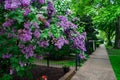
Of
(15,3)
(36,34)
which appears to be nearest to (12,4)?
(15,3)

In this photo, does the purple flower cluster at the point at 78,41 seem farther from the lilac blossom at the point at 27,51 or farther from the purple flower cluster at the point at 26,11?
the purple flower cluster at the point at 26,11

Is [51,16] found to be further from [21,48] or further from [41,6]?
[21,48]

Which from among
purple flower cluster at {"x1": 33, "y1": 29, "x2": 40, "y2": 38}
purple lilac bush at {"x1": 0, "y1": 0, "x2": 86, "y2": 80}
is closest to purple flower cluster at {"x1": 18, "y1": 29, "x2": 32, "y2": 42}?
purple lilac bush at {"x1": 0, "y1": 0, "x2": 86, "y2": 80}

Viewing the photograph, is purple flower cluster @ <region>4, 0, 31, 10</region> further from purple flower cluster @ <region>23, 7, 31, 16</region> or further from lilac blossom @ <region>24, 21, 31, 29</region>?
lilac blossom @ <region>24, 21, 31, 29</region>

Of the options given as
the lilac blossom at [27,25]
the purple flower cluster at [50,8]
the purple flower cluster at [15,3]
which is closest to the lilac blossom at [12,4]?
the purple flower cluster at [15,3]

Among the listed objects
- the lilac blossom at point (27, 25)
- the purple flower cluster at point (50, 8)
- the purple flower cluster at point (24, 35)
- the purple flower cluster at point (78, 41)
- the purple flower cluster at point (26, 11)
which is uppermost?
the purple flower cluster at point (50, 8)

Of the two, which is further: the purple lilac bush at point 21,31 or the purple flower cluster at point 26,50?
the purple flower cluster at point 26,50

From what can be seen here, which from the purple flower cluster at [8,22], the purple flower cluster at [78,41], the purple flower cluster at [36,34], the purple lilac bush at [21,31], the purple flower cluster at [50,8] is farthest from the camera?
the purple flower cluster at [78,41]

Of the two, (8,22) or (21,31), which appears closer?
(21,31)

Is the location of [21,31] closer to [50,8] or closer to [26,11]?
[26,11]

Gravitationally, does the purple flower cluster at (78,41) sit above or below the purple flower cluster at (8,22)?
below

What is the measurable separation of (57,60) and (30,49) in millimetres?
11043

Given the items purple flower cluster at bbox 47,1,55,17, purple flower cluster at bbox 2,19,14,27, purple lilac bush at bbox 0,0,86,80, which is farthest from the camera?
purple flower cluster at bbox 47,1,55,17

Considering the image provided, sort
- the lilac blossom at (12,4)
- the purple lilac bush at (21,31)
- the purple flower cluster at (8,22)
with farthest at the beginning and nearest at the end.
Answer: the purple flower cluster at (8,22)
the purple lilac bush at (21,31)
the lilac blossom at (12,4)
